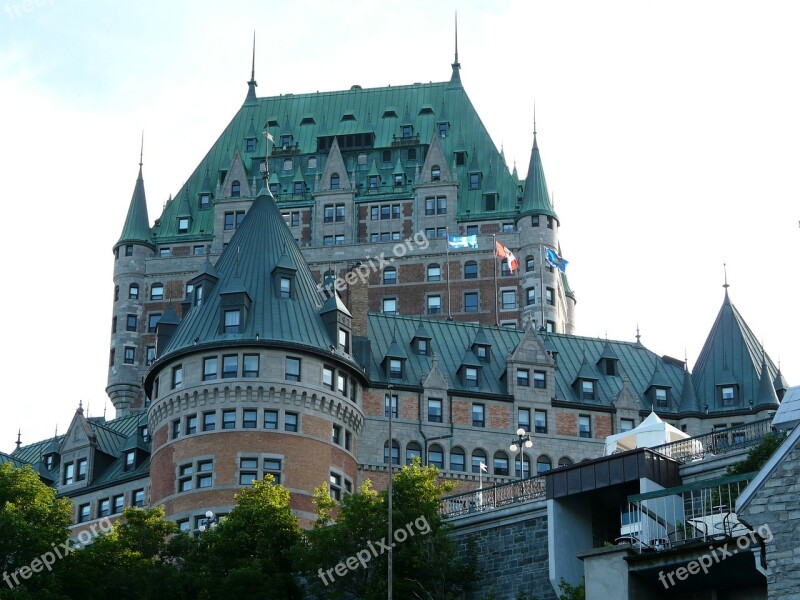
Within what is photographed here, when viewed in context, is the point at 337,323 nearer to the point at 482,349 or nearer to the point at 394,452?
the point at 394,452

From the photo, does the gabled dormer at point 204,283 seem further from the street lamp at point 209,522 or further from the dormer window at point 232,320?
the street lamp at point 209,522

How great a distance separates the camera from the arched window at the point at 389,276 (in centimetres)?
13438

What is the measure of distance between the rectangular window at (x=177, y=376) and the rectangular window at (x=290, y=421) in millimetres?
6119

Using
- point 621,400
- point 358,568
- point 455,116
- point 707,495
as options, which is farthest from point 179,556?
point 455,116

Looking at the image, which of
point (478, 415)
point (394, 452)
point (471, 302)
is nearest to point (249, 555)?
point (394, 452)

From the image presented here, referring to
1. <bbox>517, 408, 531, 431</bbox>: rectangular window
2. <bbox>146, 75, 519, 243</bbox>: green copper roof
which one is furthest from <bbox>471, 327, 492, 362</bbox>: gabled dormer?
<bbox>146, 75, 519, 243</bbox>: green copper roof

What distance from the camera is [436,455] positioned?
331 feet

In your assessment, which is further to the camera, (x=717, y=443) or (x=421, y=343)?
(x=421, y=343)

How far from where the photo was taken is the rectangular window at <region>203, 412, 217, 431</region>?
305ft

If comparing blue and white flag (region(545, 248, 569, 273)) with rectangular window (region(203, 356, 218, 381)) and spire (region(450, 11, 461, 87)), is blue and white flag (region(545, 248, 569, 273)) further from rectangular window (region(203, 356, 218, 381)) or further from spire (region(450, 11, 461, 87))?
rectangular window (region(203, 356, 218, 381))

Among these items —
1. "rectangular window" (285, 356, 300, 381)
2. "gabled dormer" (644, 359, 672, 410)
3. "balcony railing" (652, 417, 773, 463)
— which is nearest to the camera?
"balcony railing" (652, 417, 773, 463)

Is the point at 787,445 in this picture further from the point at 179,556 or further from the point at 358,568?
the point at 179,556

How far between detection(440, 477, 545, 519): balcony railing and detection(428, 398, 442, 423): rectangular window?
997 inches

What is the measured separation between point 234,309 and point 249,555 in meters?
24.0
